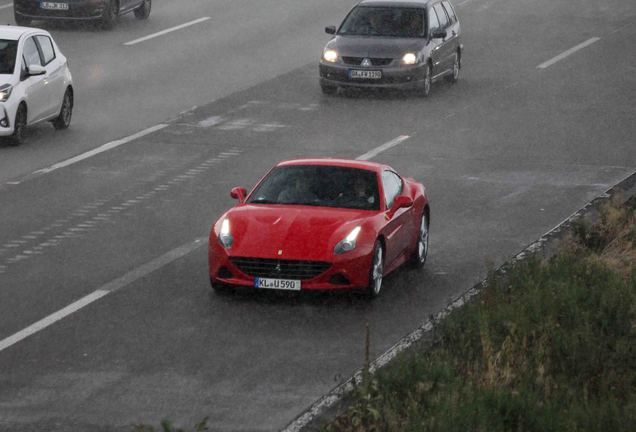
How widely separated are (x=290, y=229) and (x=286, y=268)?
0.48 m

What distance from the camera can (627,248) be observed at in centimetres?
1767

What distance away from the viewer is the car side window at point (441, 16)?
32.0 meters

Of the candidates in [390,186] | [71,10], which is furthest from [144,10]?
[390,186]

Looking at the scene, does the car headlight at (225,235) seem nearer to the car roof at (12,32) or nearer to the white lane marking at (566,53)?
the car roof at (12,32)

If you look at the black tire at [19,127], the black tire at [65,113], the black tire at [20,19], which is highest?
the black tire at [19,127]

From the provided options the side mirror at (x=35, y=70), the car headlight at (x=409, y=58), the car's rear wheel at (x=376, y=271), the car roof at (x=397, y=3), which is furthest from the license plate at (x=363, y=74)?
the car's rear wheel at (x=376, y=271)

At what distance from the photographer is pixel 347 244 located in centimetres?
1582

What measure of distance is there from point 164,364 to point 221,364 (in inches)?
17.3

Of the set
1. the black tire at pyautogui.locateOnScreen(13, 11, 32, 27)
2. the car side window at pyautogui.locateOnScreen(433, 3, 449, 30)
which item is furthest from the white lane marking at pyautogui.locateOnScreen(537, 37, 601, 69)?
the black tire at pyautogui.locateOnScreen(13, 11, 32, 27)

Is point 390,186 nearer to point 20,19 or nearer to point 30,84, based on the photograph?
point 30,84

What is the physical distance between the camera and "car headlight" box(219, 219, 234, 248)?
1588cm

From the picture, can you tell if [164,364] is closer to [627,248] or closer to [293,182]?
[293,182]

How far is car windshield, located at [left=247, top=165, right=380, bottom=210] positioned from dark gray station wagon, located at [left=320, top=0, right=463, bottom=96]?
1287 cm

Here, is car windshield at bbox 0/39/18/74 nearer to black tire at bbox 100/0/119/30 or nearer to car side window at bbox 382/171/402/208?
car side window at bbox 382/171/402/208
